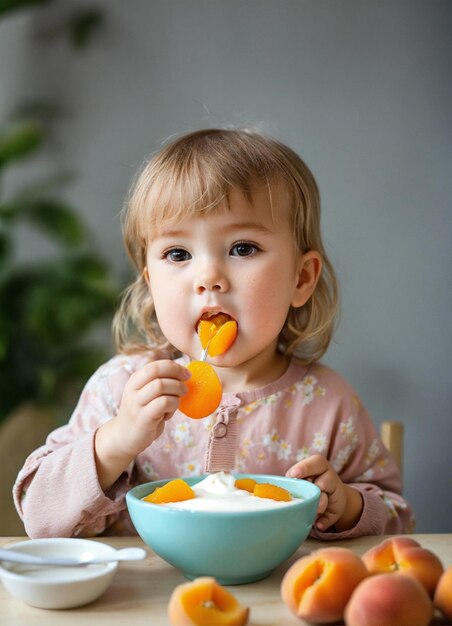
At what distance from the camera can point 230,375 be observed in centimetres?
129

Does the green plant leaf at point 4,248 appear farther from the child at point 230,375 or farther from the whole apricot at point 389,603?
the whole apricot at point 389,603

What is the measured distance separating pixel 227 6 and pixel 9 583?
6.80 feet

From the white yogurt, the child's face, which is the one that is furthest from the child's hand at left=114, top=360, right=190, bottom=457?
the child's face

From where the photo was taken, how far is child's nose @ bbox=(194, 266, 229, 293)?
43.6 inches

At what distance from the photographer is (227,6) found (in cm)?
238

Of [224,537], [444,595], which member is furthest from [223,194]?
[444,595]

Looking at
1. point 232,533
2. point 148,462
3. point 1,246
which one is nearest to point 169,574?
point 232,533

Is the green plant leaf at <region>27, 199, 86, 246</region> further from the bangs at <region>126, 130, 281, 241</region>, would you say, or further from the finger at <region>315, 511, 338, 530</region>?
the finger at <region>315, 511, 338, 530</region>

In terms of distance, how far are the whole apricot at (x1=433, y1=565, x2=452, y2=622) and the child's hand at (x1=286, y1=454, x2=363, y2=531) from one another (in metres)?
0.34

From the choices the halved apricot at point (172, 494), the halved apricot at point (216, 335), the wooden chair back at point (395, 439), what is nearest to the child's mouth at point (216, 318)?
the halved apricot at point (216, 335)

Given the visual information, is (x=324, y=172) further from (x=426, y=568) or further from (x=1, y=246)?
(x=426, y=568)

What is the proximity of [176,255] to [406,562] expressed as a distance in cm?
64

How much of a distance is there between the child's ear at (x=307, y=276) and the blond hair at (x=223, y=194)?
20 mm

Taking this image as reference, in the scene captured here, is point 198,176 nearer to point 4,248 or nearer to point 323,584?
point 323,584
